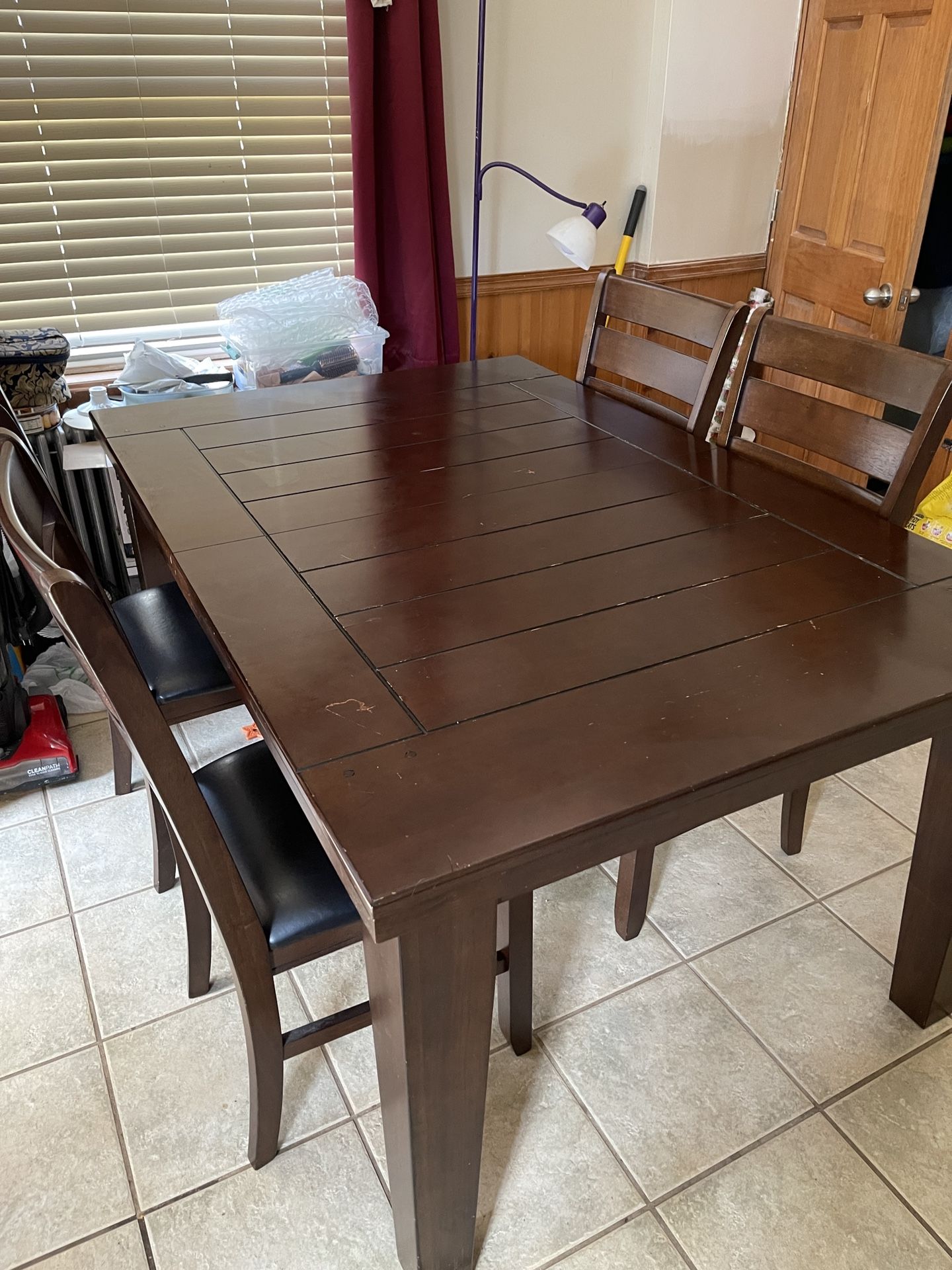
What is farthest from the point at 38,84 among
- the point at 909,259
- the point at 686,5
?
the point at 909,259

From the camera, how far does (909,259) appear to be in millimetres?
2604

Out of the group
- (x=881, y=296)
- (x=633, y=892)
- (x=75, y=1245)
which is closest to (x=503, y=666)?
(x=633, y=892)

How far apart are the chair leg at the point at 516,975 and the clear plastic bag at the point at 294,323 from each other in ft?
5.63

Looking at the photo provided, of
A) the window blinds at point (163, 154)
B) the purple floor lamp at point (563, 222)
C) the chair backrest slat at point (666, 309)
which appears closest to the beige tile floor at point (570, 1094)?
the chair backrest slat at point (666, 309)

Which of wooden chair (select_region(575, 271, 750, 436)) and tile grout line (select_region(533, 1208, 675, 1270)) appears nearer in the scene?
tile grout line (select_region(533, 1208, 675, 1270))

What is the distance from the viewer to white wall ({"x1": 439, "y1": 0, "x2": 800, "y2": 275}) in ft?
9.09

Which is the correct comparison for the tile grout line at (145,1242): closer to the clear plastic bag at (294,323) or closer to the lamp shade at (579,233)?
the clear plastic bag at (294,323)

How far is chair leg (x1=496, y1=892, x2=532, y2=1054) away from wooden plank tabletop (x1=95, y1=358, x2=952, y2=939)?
1.35 feet

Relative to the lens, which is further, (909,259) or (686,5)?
(686,5)

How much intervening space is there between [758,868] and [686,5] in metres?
2.53

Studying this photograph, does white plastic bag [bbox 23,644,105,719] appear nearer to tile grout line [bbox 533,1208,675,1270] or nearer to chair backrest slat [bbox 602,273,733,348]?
chair backrest slat [bbox 602,273,733,348]

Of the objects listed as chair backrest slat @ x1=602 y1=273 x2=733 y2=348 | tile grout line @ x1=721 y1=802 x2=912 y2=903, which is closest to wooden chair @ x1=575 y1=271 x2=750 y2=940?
chair backrest slat @ x1=602 y1=273 x2=733 y2=348

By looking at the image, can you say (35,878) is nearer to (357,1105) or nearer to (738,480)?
(357,1105)

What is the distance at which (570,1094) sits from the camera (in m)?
→ 1.48
